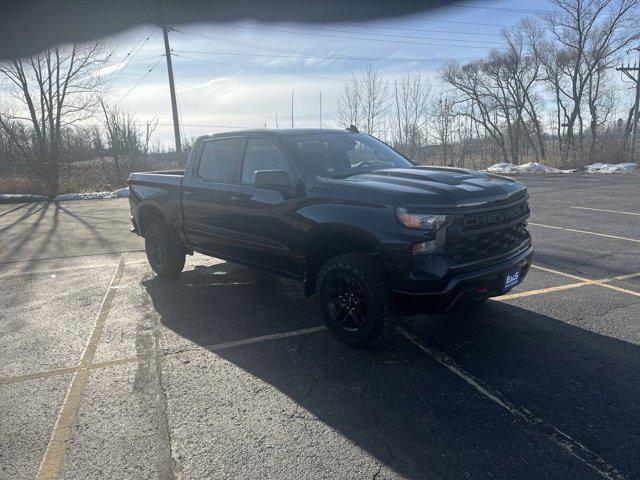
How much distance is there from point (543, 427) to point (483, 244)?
57.3 inches

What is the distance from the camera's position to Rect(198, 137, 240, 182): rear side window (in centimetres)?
526

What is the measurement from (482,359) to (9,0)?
3856 mm

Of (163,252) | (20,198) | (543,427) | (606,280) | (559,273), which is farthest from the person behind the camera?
(20,198)

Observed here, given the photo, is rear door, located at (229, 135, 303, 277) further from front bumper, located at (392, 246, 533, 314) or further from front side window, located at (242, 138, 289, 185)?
front bumper, located at (392, 246, 533, 314)

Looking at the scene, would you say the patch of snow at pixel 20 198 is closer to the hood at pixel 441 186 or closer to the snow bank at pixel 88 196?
the snow bank at pixel 88 196

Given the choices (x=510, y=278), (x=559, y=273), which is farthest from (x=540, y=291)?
(x=510, y=278)

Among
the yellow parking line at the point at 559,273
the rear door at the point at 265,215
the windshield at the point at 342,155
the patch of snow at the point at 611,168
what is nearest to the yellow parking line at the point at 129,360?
the rear door at the point at 265,215

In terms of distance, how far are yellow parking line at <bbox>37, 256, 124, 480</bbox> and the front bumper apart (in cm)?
244

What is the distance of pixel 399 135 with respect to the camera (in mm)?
41938

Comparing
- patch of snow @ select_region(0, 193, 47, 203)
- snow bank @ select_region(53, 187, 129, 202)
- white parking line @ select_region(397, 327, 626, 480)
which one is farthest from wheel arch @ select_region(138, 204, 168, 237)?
patch of snow @ select_region(0, 193, 47, 203)

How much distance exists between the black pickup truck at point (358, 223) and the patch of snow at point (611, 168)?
82.7 feet

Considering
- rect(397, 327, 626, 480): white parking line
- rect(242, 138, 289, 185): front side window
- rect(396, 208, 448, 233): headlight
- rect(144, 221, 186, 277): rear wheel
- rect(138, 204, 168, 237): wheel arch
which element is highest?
rect(242, 138, 289, 185): front side window

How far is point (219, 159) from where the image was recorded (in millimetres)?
5457

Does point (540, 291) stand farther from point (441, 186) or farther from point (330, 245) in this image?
point (330, 245)
